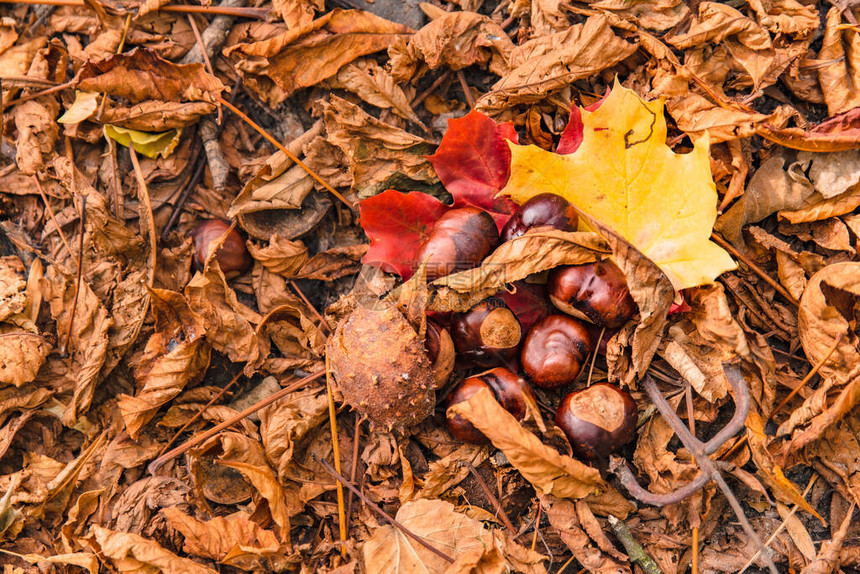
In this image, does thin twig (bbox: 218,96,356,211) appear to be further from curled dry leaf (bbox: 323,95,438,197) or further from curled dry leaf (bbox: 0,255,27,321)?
curled dry leaf (bbox: 0,255,27,321)

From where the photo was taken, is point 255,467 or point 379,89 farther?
point 379,89

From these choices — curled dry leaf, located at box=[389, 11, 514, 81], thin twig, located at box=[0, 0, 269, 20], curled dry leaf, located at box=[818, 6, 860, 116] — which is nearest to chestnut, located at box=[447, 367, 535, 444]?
curled dry leaf, located at box=[389, 11, 514, 81]

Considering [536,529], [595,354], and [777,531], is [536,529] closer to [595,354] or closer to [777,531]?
[595,354]

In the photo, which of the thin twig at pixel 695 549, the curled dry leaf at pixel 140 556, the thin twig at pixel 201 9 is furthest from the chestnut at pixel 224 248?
the thin twig at pixel 695 549

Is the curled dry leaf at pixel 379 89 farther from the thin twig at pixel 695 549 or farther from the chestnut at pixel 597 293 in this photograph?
the thin twig at pixel 695 549

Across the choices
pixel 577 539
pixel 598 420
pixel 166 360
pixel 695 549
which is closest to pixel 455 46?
pixel 598 420

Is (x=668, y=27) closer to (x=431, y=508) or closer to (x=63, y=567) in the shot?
(x=431, y=508)
